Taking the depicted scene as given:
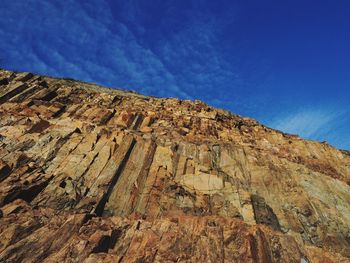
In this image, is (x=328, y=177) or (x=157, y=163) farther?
(x=328, y=177)

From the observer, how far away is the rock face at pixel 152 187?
22.2 meters

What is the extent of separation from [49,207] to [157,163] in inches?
462

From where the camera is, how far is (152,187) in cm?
2975

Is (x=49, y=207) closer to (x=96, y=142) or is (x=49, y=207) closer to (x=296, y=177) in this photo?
(x=96, y=142)

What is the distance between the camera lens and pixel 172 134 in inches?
1572

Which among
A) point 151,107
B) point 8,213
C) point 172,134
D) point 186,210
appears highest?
point 151,107

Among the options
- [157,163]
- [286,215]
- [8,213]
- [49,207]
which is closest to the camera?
[8,213]

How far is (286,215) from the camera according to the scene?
3050 centimetres

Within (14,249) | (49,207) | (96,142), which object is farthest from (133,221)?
(96,142)

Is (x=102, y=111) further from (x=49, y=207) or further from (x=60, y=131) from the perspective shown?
(x=49, y=207)

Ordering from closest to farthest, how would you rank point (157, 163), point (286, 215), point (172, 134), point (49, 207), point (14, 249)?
point (14, 249) → point (49, 207) → point (286, 215) → point (157, 163) → point (172, 134)

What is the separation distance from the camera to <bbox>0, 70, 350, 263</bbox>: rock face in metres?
22.2

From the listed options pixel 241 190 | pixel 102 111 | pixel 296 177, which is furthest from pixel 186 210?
pixel 102 111

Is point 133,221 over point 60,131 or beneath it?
beneath
